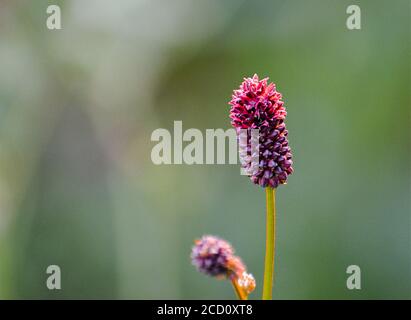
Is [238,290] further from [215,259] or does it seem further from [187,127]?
[187,127]

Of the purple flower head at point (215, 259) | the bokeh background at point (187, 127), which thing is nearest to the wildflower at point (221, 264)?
the purple flower head at point (215, 259)

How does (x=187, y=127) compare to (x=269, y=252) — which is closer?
(x=269, y=252)

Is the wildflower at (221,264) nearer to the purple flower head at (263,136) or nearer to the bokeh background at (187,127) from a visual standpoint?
the purple flower head at (263,136)

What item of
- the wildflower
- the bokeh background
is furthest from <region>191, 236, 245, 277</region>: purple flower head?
the bokeh background

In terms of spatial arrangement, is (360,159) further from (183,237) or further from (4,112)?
(4,112)

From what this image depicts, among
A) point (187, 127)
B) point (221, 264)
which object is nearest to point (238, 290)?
point (221, 264)

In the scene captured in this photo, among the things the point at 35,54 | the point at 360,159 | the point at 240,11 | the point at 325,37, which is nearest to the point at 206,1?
the point at 240,11
